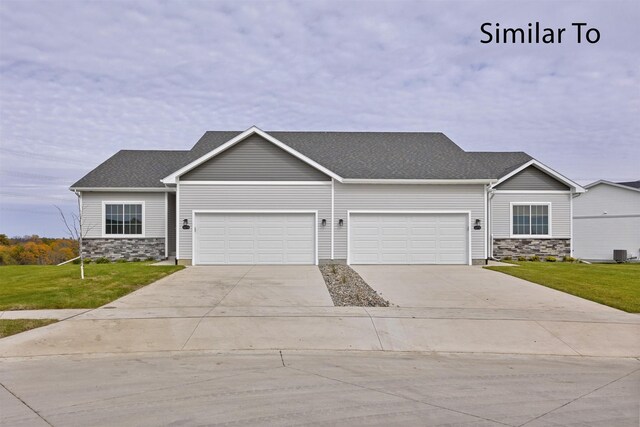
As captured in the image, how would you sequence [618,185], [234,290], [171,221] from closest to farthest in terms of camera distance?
[234,290]
[171,221]
[618,185]

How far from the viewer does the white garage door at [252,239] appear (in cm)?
1888

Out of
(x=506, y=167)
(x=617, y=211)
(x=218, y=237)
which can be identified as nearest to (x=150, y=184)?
(x=218, y=237)

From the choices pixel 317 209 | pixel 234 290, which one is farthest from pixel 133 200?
pixel 234 290

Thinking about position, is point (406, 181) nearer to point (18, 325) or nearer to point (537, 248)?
point (537, 248)

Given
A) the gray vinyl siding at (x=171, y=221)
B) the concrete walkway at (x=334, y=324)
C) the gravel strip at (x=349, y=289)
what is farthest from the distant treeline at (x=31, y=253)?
the concrete walkway at (x=334, y=324)

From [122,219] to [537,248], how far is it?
19937 millimetres

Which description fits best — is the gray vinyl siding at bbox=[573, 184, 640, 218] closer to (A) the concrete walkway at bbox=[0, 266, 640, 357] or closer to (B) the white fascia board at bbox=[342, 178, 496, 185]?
(B) the white fascia board at bbox=[342, 178, 496, 185]

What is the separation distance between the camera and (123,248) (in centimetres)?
2177

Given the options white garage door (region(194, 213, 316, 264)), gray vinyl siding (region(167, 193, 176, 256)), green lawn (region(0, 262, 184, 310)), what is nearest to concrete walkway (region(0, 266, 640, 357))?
green lawn (region(0, 262, 184, 310))

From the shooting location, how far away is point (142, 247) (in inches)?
859

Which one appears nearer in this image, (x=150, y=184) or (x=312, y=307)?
(x=312, y=307)

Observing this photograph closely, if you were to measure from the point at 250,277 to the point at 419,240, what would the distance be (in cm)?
761

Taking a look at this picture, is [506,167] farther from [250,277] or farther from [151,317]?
[151,317]

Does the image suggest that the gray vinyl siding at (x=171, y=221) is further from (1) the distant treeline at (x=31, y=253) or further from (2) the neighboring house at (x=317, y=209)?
(1) the distant treeline at (x=31, y=253)
